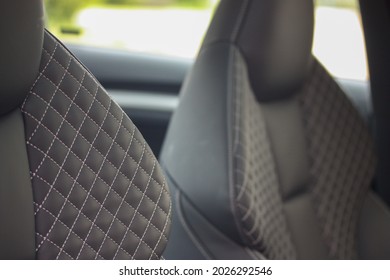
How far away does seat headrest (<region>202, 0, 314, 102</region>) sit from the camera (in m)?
1.37

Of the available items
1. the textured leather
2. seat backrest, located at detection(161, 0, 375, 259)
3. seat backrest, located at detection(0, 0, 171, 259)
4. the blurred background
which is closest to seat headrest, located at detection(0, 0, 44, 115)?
seat backrest, located at detection(0, 0, 171, 259)

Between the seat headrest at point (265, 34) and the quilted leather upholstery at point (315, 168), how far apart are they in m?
0.03

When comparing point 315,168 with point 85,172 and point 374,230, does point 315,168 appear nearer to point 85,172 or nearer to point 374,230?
point 374,230

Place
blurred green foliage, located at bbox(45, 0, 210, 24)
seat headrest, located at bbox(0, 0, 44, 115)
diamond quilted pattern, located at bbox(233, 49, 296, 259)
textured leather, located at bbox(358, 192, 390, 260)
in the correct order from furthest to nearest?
textured leather, located at bbox(358, 192, 390, 260) → blurred green foliage, located at bbox(45, 0, 210, 24) → diamond quilted pattern, located at bbox(233, 49, 296, 259) → seat headrest, located at bbox(0, 0, 44, 115)

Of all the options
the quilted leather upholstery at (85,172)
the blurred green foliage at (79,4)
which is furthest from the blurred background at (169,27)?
the quilted leather upholstery at (85,172)

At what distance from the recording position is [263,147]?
139cm

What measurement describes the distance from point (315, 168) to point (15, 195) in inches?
28.1

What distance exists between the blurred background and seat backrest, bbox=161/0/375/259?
11 centimetres

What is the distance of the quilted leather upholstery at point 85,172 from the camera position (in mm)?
945

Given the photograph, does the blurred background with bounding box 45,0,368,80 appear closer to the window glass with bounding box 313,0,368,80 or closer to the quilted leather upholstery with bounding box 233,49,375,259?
the window glass with bounding box 313,0,368,80

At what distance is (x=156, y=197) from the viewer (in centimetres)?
106

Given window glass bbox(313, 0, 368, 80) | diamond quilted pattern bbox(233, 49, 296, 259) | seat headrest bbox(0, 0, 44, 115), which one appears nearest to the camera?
seat headrest bbox(0, 0, 44, 115)

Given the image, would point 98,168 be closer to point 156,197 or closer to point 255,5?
point 156,197
